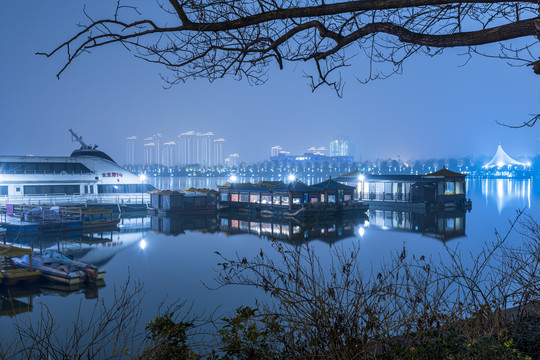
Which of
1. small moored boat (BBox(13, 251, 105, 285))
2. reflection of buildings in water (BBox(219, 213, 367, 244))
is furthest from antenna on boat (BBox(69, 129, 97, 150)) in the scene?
small moored boat (BBox(13, 251, 105, 285))

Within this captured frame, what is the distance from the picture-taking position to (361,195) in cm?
4050

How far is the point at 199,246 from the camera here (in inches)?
822

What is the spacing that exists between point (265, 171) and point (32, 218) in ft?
504

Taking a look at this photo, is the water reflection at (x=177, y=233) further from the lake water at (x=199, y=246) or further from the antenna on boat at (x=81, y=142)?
the antenna on boat at (x=81, y=142)

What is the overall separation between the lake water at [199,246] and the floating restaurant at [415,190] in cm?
248

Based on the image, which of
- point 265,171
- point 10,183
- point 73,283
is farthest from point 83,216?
point 265,171

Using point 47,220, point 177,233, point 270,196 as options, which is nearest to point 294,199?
point 270,196

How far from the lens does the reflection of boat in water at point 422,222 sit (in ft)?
81.7

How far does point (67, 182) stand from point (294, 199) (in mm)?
18158

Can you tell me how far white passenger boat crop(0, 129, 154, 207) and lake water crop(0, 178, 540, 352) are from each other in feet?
13.5

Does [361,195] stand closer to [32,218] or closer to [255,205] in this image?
[255,205]

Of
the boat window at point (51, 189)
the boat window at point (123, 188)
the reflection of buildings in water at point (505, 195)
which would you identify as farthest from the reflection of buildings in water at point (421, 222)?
the boat window at point (51, 189)

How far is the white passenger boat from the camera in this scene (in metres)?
31.3

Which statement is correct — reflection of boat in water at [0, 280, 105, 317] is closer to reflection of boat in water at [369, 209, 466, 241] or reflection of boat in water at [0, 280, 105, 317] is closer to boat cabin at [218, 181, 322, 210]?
reflection of boat in water at [369, 209, 466, 241]
